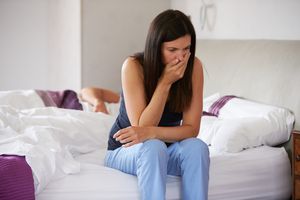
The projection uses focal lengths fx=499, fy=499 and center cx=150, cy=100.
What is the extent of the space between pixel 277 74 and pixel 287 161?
428 millimetres

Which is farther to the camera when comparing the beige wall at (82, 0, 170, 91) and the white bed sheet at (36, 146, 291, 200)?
the beige wall at (82, 0, 170, 91)

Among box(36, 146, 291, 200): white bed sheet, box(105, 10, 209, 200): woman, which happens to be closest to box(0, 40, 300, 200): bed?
box(36, 146, 291, 200): white bed sheet

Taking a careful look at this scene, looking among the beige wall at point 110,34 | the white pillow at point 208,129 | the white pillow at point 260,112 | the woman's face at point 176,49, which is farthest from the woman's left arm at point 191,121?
the beige wall at point 110,34

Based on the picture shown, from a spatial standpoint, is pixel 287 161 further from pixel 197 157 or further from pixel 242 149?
pixel 197 157

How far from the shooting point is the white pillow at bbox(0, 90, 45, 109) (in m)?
2.63

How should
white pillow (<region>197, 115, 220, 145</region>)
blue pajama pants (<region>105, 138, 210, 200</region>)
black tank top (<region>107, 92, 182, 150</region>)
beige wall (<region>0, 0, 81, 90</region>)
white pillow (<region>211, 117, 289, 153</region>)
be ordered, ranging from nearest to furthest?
blue pajama pants (<region>105, 138, 210, 200</region>)
black tank top (<region>107, 92, 182, 150</region>)
white pillow (<region>211, 117, 289, 153</region>)
white pillow (<region>197, 115, 220, 145</region>)
beige wall (<region>0, 0, 81, 90</region>)

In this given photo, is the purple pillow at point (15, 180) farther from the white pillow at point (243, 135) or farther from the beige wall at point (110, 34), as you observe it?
the beige wall at point (110, 34)

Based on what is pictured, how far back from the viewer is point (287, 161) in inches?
86.4

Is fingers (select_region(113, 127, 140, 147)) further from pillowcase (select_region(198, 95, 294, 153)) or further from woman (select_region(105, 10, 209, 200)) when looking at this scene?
pillowcase (select_region(198, 95, 294, 153))

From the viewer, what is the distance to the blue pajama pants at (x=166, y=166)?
5.56ft

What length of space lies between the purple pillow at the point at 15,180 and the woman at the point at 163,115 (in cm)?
35

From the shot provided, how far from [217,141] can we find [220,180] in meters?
0.21

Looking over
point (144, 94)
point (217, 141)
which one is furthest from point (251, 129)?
point (144, 94)

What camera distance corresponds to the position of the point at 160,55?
1.89 meters
